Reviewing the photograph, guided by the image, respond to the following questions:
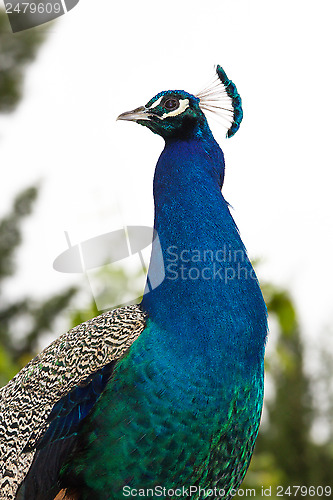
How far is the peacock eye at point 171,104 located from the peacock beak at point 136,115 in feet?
0.27

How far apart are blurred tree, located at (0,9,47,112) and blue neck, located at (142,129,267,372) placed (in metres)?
5.03

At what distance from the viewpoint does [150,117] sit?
7.73ft

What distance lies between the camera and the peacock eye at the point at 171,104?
2338 mm

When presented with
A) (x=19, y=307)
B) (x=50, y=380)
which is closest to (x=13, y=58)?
(x=19, y=307)

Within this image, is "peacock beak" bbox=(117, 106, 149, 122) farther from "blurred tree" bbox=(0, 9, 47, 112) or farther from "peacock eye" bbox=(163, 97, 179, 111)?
"blurred tree" bbox=(0, 9, 47, 112)

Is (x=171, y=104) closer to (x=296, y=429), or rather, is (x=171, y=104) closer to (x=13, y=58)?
(x=13, y=58)

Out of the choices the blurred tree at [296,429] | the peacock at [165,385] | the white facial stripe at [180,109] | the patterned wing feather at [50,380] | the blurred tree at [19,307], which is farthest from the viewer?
the blurred tree at [296,429]

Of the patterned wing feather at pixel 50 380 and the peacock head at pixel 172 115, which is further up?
the peacock head at pixel 172 115

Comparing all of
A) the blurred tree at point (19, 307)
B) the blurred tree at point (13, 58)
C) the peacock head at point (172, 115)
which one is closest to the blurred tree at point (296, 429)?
the blurred tree at point (19, 307)

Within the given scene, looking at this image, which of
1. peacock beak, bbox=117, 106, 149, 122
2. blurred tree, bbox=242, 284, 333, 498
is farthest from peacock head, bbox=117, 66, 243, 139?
blurred tree, bbox=242, 284, 333, 498

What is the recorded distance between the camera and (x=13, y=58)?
6785 millimetres

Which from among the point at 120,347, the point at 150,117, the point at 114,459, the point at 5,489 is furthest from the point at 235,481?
the point at 150,117

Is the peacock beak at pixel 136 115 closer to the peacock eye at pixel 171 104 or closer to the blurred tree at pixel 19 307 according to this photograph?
the peacock eye at pixel 171 104

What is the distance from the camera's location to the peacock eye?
7.67 ft
